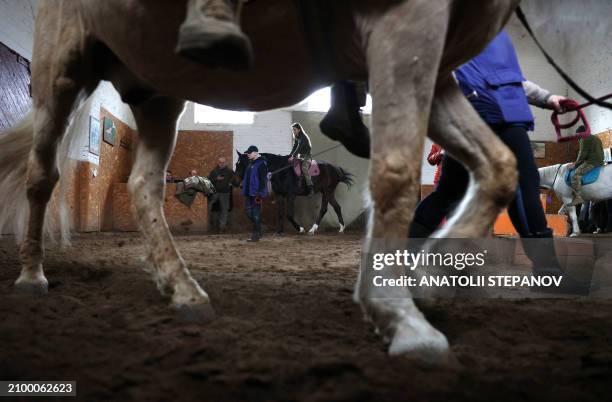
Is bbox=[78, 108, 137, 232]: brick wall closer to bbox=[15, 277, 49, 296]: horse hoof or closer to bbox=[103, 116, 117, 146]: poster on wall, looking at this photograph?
bbox=[103, 116, 117, 146]: poster on wall

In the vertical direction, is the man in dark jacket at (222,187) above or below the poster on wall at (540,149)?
below

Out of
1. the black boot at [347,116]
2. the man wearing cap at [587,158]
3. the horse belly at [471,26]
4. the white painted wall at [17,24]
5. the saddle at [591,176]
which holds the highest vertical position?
the white painted wall at [17,24]

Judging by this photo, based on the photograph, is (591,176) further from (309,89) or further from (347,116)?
(309,89)

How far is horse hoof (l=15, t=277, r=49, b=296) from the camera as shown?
201 centimetres

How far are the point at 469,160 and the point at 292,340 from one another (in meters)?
0.79

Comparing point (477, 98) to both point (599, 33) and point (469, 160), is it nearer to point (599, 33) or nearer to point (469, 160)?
point (469, 160)

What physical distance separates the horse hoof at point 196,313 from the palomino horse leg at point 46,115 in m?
0.89

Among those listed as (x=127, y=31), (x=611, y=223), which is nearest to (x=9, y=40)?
(x=127, y=31)

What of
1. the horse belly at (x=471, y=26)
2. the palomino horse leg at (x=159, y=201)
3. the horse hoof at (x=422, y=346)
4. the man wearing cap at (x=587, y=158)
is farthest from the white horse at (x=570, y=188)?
A: the horse hoof at (x=422, y=346)

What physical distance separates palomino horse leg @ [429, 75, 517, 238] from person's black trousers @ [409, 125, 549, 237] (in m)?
0.78

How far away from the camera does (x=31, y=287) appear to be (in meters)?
2.02

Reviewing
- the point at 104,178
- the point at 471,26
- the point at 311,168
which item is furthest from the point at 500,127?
the point at 104,178

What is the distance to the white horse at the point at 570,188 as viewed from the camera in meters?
8.88

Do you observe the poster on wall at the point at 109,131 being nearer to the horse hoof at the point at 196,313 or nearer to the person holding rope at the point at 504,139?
the person holding rope at the point at 504,139
